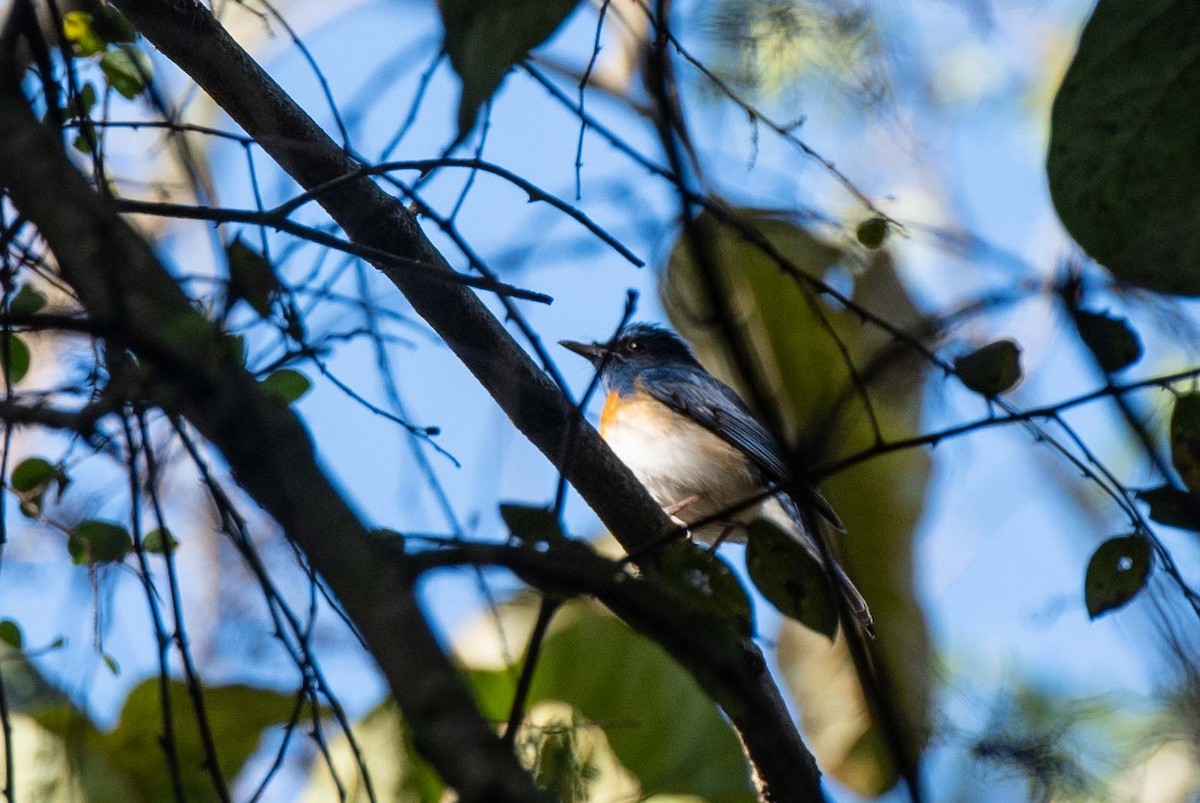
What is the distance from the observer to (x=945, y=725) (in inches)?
91.4

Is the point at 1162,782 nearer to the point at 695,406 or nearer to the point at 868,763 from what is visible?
the point at 868,763

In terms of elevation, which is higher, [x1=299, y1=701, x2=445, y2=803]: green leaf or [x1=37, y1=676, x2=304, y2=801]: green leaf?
[x1=37, y1=676, x2=304, y2=801]: green leaf

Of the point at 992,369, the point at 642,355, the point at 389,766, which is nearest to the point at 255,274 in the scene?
the point at 992,369

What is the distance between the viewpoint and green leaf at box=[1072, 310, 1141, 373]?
2127 millimetres

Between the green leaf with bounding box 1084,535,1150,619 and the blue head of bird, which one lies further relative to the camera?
the blue head of bird

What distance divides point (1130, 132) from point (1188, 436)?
58 cm

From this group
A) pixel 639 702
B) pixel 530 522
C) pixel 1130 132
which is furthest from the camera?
pixel 639 702

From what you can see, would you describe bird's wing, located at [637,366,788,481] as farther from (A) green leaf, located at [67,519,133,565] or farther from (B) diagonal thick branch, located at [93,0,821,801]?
(A) green leaf, located at [67,519,133,565]

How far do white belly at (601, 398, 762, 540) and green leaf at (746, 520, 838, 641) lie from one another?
3459 millimetres

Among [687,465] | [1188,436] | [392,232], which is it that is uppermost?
[687,465]

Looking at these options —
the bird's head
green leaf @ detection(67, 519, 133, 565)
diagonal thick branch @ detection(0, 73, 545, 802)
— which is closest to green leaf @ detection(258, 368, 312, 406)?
green leaf @ detection(67, 519, 133, 565)

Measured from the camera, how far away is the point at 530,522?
181 centimetres

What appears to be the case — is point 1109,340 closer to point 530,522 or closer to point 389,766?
point 530,522

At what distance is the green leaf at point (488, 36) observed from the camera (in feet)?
5.22
